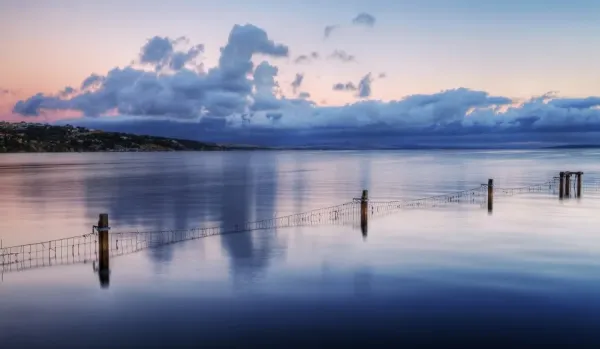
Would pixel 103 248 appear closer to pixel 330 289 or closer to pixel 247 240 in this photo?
pixel 330 289

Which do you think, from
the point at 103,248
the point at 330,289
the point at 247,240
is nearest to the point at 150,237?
the point at 247,240

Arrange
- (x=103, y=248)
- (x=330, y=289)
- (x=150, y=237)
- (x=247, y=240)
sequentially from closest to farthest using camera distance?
1. (x=330, y=289)
2. (x=103, y=248)
3. (x=247, y=240)
4. (x=150, y=237)

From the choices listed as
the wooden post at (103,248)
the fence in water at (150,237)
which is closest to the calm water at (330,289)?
the wooden post at (103,248)

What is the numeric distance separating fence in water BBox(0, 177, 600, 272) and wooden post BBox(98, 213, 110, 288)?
3.24m

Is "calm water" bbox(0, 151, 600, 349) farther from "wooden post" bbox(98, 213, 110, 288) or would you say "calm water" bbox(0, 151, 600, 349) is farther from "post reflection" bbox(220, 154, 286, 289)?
"wooden post" bbox(98, 213, 110, 288)

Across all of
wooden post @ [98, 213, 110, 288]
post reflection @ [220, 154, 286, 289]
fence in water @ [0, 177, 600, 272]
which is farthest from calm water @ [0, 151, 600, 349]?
fence in water @ [0, 177, 600, 272]

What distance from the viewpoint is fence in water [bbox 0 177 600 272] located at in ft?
98.8

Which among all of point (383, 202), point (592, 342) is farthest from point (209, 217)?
point (592, 342)

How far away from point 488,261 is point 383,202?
1296 inches

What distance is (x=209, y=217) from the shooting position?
5047 centimetres

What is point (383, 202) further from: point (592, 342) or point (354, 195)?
point (592, 342)

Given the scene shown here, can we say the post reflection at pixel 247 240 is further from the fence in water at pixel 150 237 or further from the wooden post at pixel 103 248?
the wooden post at pixel 103 248

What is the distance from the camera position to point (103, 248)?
26.0 m

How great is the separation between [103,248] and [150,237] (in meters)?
12.3
